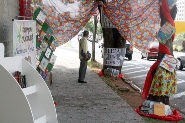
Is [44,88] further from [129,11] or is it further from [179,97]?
[179,97]

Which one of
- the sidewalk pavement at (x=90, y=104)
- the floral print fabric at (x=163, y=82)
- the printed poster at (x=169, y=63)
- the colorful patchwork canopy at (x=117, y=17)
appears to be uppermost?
the colorful patchwork canopy at (x=117, y=17)

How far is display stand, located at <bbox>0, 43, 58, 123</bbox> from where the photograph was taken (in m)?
3.62

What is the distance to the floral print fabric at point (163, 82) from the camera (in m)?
7.38

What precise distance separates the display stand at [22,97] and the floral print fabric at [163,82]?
11.7 ft

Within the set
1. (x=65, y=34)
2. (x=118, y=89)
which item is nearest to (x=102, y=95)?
(x=118, y=89)

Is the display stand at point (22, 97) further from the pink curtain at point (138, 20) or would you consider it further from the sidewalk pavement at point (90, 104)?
the pink curtain at point (138, 20)

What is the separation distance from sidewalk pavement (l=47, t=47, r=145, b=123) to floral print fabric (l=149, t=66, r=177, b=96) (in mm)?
737

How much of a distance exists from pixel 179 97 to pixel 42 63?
16.5 ft

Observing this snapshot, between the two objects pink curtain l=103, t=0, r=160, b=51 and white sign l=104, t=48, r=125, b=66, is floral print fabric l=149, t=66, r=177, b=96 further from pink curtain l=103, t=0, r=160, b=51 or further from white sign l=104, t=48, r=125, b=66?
white sign l=104, t=48, r=125, b=66

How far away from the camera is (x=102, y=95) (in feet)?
32.7

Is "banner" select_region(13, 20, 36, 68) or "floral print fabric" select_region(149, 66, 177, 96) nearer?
"banner" select_region(13, 20, 36, 68)

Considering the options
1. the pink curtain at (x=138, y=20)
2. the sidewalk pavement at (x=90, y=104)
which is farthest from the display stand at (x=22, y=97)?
the pink curtain at (x=138, y=20)

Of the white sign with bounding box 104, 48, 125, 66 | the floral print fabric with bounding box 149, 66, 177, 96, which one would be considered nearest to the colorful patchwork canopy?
the floral print fabric with bounding box 149, 66, 177, 96

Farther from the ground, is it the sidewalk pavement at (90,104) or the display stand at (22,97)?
Result: the display stand at (22,97)
